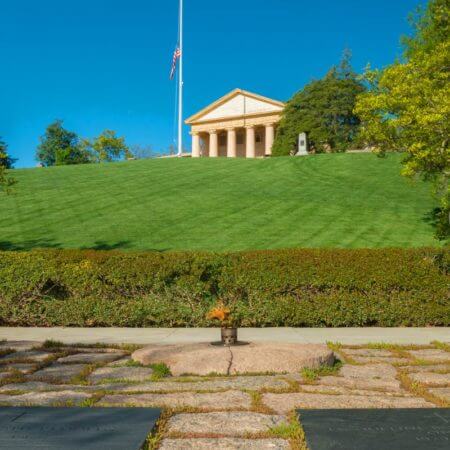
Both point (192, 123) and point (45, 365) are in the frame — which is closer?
point (45, 365)

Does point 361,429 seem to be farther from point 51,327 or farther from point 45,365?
point 51,327

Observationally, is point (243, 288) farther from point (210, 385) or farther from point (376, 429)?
point (376, 429)

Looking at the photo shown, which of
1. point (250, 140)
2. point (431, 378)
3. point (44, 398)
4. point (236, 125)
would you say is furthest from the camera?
point (236, 125)

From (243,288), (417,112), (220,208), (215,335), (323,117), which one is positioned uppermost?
(323,117)

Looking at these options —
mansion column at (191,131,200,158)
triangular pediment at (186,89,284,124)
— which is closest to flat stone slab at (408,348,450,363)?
triangular pediment at (186,89,284,124)

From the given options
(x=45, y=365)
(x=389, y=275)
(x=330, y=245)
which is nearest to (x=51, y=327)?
(x=45, y=365)

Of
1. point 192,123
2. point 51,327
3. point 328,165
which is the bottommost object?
point 51,327

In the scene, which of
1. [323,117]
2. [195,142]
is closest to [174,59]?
[323,117]

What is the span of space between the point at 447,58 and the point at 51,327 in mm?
13755

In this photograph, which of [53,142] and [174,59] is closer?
[174,59]

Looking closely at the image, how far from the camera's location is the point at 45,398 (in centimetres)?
503

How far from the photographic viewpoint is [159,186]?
30.2 meters

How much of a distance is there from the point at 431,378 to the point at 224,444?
10.2 feet

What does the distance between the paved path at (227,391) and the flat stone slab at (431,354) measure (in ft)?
0.09
